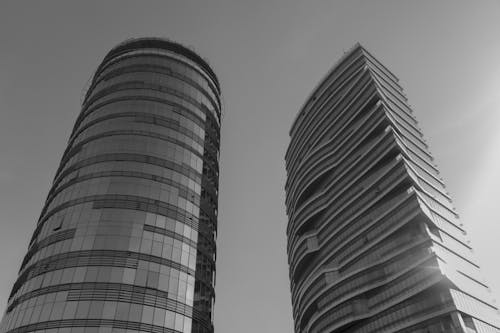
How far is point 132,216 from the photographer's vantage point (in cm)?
5694

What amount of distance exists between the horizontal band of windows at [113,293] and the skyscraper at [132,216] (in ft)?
0.38

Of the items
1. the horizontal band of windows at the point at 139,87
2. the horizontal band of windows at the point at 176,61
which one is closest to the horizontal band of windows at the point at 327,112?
the horizontal band of windows at the point at 176,61

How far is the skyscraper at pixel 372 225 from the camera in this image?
6556 centimetres

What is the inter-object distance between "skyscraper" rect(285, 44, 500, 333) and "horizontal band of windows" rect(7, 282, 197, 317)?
3534 centimetres

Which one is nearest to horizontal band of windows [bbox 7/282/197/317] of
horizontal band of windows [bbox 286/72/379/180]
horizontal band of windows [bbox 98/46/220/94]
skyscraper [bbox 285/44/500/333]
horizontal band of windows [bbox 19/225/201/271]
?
horizontal band of windows [bbox 19/225/201/271]

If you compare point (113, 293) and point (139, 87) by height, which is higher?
point (139, 87)

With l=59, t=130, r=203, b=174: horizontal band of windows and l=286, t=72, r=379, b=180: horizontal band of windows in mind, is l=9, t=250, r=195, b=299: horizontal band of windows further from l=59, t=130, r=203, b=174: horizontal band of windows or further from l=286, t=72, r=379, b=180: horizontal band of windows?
l=286, t=72, r=379, b=180: horizontal band of windows

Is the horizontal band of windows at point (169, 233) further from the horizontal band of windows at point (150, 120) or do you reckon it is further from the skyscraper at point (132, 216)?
the horizontal band of windows at point (150, 120)

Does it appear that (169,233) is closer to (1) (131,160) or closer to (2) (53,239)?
(1) (131,160)

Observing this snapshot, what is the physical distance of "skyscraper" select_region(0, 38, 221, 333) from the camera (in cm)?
4991

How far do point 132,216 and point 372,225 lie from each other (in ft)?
143

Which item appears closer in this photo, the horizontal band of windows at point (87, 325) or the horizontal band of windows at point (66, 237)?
the horizontal band of windows at point (87, 325)

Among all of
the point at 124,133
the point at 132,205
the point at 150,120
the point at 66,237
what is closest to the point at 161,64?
the point at 150,120

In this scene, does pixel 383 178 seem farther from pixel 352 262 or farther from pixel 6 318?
pixel 6 318
